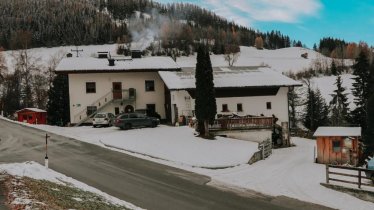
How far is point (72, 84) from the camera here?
47.3m

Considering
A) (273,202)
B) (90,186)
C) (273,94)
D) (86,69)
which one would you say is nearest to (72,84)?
(86,69)

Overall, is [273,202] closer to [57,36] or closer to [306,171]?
[306,171]

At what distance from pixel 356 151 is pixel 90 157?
1746 centimetres

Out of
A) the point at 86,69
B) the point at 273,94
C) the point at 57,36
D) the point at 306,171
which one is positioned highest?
the point at 57,36

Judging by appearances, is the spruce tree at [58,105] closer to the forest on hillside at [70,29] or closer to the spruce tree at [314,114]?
the spruce tree at [314,114]

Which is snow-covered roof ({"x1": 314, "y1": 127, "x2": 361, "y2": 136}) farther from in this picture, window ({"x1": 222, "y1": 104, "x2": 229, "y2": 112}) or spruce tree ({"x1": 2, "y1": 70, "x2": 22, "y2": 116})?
spruce tree ({"x1": 2, "y1": 70, "x2": 22, "y2": 116})

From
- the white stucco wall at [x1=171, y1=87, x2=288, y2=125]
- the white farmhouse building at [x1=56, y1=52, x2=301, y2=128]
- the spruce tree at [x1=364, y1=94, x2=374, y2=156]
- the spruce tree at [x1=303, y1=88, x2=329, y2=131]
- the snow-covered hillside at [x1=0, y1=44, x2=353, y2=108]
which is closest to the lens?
the white stucco wall at [x1=171, y1=87, x2=288, y2=125]

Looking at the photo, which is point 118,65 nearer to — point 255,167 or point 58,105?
point 58,105

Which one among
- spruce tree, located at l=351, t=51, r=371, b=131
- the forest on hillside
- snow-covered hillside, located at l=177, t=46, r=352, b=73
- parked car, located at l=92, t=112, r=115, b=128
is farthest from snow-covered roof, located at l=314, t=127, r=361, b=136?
the forest on hillside

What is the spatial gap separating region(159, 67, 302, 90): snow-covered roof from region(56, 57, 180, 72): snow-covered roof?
7.70 ft

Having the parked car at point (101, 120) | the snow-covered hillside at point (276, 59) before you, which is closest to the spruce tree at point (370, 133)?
the parked car at point (101, 120)

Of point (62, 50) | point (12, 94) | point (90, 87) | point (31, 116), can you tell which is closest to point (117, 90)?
point (90, 87)

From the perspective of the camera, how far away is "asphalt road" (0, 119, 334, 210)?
52.0ft

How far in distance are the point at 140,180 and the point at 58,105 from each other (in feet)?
146
